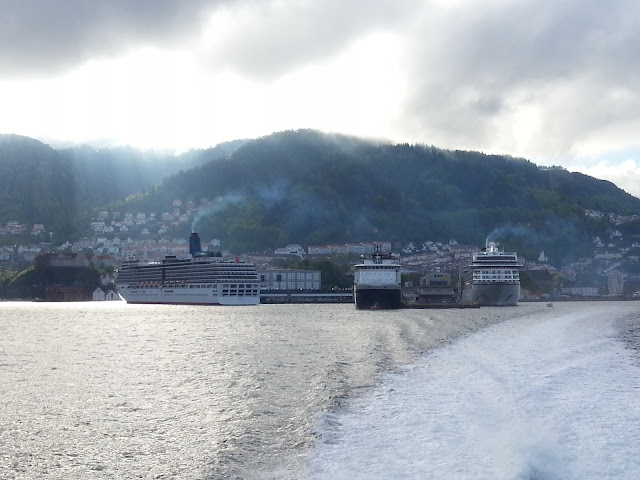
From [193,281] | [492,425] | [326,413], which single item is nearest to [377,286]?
[193,281]

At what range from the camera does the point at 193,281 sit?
10975 centimetres

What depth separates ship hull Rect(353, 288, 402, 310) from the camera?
3413 inches

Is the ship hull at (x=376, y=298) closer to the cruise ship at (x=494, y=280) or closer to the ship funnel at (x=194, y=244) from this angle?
the cruise ship at (x=494, y=280)

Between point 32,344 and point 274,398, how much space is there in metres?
22.3

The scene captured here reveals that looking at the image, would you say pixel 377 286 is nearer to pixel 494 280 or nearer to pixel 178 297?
pixel 494 280

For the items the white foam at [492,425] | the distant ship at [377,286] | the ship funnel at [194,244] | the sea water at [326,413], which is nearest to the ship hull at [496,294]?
the distant ship at [377,286]

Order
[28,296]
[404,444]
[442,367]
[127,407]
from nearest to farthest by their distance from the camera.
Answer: [404,444] < [127,407] < [442,367] < [28,296]

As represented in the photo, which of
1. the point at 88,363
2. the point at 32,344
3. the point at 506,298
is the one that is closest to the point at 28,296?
the point at 506,298

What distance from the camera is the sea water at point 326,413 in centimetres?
1261

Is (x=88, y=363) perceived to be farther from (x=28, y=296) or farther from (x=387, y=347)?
(x=28, y=296)

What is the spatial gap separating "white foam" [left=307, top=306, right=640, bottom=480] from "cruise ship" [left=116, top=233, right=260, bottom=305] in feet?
273

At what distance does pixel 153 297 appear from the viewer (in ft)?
381

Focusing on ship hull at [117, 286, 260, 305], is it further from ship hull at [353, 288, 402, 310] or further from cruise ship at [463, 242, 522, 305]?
cruise ship at [463, 242, 522, 305]

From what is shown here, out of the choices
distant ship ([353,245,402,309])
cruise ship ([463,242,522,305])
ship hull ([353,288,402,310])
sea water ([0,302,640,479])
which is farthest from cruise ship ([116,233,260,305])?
sea water ([0,302,640,479])
